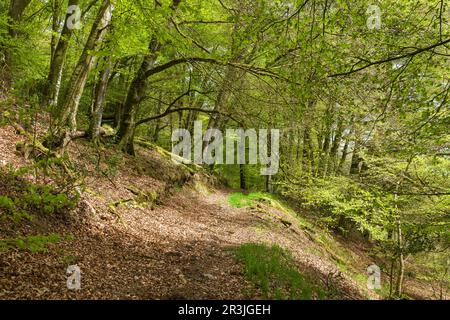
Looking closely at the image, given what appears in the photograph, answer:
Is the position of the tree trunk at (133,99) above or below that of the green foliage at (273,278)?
above

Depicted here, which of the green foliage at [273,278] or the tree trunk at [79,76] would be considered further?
the tree trunk at [79,76]

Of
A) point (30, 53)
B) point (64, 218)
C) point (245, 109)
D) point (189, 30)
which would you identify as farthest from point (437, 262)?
point (30, 53)

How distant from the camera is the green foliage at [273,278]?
5141mm

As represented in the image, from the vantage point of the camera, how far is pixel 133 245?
6.61 metres

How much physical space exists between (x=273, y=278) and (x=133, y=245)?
290 cm

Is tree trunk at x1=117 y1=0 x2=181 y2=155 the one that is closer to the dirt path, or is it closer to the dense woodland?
the dense woodland

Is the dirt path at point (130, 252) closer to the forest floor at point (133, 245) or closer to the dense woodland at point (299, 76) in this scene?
the forest floor at point (133, 245)

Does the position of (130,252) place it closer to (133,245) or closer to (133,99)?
(133,245)

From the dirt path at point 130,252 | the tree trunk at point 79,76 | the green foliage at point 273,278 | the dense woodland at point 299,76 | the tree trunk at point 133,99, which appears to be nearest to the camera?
the dirt path at point 130,252

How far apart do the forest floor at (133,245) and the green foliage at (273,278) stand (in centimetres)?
20

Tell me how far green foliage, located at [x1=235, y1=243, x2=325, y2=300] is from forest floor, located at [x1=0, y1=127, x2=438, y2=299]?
0.20 m

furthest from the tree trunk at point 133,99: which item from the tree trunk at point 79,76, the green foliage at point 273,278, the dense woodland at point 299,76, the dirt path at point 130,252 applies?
the green foliage at point 273,278

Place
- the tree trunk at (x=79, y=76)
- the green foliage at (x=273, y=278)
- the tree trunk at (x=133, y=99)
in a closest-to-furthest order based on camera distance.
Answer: the green foliage at (x=273, y=278) → the tree trunk at (x=79, y=76) → the tree trunk at (x=133, y=99)

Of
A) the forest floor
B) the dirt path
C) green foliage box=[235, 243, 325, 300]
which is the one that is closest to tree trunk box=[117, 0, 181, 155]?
the forest floor
